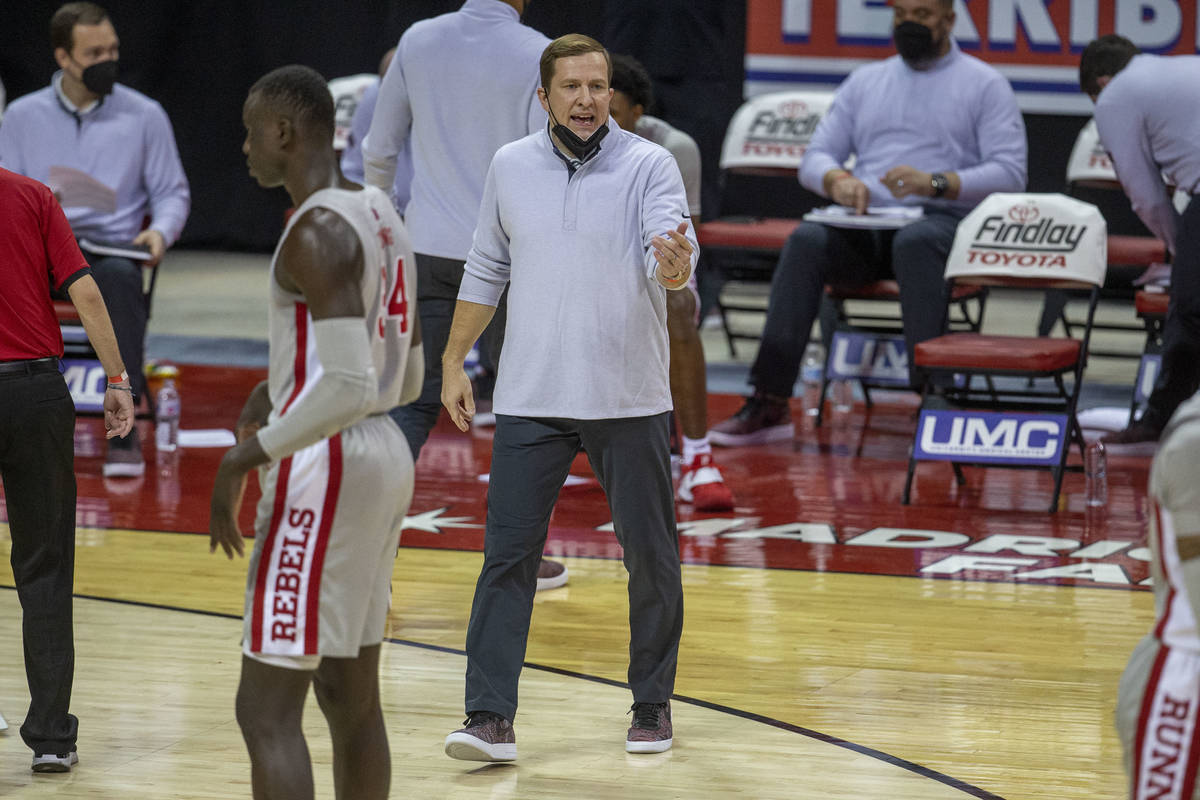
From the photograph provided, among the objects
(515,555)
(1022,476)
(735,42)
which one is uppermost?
(735,42)

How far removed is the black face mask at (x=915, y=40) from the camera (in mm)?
8102

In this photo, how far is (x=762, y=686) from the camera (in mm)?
4750

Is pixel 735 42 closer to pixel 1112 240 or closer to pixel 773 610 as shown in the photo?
pixel 1112 240

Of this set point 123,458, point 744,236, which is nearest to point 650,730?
point 123,458

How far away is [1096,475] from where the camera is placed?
7113mm

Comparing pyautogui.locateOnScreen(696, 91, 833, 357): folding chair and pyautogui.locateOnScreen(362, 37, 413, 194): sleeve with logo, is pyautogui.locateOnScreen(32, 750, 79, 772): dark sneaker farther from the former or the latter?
pyautogui.locateOnScreen(696, 91, 833, 357): folding chair

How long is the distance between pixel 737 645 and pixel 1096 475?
8.35ft

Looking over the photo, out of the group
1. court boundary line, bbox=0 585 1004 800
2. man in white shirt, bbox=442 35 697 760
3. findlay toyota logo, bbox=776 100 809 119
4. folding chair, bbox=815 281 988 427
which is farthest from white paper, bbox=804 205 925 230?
man in white shirt, bbox=442 35 697 760

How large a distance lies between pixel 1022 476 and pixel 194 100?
894 centimetres

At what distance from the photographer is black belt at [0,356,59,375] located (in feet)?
13.1

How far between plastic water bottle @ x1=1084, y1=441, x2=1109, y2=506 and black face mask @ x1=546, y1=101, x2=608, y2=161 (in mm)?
3597

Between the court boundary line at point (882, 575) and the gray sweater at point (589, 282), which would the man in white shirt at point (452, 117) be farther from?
the gray sweater at point (589, 282)

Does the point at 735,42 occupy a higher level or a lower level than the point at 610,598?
higher

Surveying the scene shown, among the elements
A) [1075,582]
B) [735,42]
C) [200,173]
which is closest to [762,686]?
[1075,582]
